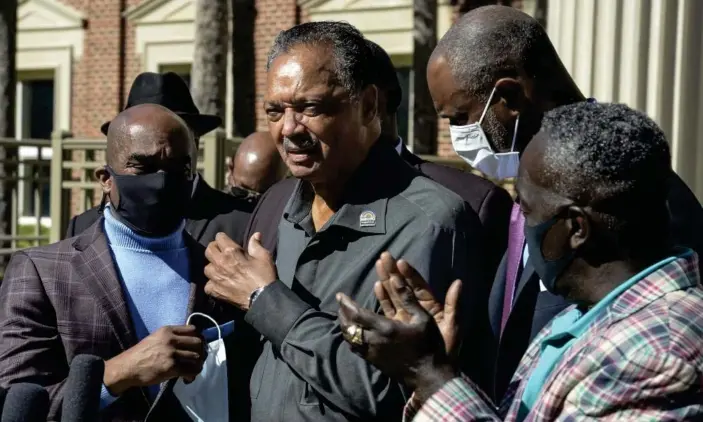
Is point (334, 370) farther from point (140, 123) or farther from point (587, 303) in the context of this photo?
point (140, 123)

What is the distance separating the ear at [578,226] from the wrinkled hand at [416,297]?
0.28m

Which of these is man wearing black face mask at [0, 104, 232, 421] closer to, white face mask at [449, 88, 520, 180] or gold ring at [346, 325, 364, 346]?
gold ring at [346, 325, 364, 346]

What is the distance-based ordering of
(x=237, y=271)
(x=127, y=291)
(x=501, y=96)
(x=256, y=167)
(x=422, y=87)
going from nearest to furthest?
(x=237, y=271) → (x=127, y=291) → (x=501, y=96) → (x=256, y=167) → (x=422, y=87)

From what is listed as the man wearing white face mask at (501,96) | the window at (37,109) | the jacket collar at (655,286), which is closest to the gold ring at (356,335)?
the jacket collar at (655,286)

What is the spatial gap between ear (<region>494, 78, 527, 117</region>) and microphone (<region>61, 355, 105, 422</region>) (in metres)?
1.63

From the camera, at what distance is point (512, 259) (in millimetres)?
3209

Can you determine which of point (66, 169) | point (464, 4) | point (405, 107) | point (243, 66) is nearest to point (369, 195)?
point (66, 169)

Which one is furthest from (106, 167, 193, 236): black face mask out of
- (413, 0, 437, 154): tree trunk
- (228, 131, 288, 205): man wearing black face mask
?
(413, 0, 437, 154): tree trunk

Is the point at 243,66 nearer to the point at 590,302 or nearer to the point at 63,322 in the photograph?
the point at 63,322

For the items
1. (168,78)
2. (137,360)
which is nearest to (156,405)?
(137,360)

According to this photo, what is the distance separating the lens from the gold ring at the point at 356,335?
2.22 metres

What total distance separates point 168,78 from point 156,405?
2697 millimetres

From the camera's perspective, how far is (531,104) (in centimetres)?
325

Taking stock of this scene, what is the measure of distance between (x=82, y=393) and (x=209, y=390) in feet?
2.97
